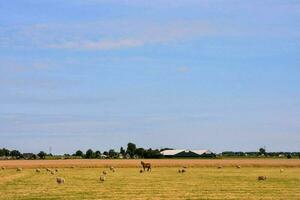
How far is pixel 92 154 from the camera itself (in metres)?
182

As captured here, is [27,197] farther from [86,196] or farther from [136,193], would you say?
[136,193]

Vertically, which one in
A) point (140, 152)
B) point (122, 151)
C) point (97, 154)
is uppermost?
point (122, 151)

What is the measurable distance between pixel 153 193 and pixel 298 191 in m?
8.51

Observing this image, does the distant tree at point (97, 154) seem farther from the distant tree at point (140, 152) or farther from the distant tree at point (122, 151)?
the distant tree at point (140, 152)

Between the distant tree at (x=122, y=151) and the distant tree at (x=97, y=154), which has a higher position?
the distant tree at (x=122, y=151)

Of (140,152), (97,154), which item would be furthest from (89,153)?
(140,152)

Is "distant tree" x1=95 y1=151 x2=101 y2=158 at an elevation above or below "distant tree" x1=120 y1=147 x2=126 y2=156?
below

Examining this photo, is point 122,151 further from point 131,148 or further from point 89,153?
point 89,153

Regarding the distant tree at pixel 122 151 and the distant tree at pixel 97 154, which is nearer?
the distant tree at pixel 97 154

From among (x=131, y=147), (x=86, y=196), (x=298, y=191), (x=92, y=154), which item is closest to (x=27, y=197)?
(x=86, y=196)

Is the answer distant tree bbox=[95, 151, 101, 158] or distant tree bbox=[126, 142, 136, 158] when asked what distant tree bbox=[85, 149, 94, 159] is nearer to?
distant tree bbox=[95, 151, 101, 158]

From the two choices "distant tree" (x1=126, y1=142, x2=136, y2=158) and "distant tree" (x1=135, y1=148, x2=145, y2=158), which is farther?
"distant tree" (x1=126, y1=142, x2=136, y2=158)

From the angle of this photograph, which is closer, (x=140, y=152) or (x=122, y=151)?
(x=140, y=152)

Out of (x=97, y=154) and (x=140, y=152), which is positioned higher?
(x=140, y=152)
